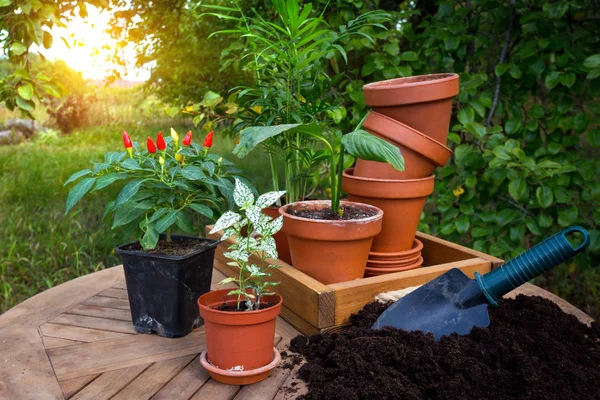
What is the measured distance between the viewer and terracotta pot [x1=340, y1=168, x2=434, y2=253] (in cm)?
174

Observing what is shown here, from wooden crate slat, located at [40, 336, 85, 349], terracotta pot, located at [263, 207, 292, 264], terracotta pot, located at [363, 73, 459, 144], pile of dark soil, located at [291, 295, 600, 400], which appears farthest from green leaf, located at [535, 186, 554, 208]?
wooden crate slat, located at [40, 336, 85, 349]

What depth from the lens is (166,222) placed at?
4.70ft

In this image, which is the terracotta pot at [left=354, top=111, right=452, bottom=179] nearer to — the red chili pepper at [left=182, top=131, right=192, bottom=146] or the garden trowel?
the garden trowel

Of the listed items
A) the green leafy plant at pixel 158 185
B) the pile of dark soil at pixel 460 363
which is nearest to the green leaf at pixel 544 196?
the pile of dark soil at pixel 460 363

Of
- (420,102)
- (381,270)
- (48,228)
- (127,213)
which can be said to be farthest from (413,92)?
(48,228)

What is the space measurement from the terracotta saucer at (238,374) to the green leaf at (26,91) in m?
1.71

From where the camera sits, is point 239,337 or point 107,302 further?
point 107,302

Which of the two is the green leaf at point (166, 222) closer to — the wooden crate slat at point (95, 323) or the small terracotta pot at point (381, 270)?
the wooden crate slat at point (95, 323)

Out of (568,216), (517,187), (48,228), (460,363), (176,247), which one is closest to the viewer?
(460,363)

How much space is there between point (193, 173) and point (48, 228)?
8.46ft

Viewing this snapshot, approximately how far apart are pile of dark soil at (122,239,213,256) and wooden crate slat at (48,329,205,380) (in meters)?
0.22

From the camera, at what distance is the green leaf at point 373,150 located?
1.33 meters

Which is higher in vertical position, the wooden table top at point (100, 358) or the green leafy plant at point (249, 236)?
the green leafy plant at point (249, 236)

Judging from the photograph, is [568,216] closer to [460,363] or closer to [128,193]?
[460,363]
